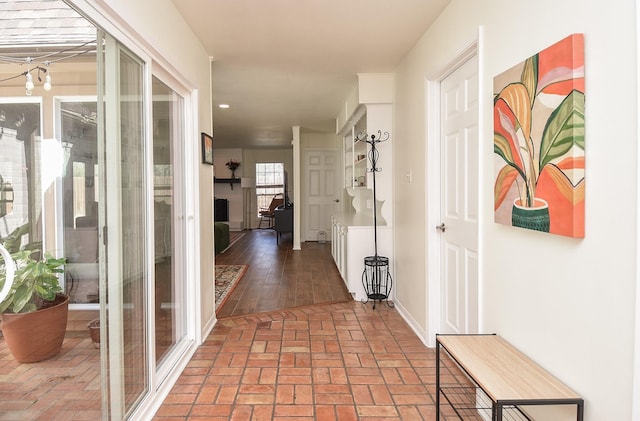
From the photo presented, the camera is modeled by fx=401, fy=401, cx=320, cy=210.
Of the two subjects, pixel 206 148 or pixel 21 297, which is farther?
pixel 206 148

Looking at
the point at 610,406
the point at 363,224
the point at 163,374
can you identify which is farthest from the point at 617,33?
the point at 363,224

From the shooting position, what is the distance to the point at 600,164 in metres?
1.29

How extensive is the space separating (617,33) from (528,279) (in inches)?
38.8

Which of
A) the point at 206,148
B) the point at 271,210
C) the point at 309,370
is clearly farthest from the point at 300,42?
the point at 271,210

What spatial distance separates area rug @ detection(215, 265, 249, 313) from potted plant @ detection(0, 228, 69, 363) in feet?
8.67

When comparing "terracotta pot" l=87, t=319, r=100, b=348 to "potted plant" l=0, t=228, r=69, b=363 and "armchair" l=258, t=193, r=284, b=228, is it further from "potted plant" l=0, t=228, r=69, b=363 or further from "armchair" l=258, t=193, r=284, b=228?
"armchair" l=258, t=193, r=284, b=228

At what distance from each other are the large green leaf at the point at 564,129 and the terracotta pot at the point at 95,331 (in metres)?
1.93

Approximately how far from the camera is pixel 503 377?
153cm

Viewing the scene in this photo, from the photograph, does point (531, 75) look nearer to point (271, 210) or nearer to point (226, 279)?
point (226, 279)

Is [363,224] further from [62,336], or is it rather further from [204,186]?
[62,336]

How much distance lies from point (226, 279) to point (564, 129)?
182 inches

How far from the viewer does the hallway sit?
221 centimetres

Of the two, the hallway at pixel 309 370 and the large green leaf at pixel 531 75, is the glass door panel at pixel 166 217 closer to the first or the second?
the hallway at pixel 309 370

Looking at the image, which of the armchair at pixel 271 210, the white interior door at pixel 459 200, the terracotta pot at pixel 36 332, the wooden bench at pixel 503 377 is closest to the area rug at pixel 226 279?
the white interior door at pixel 459 200
